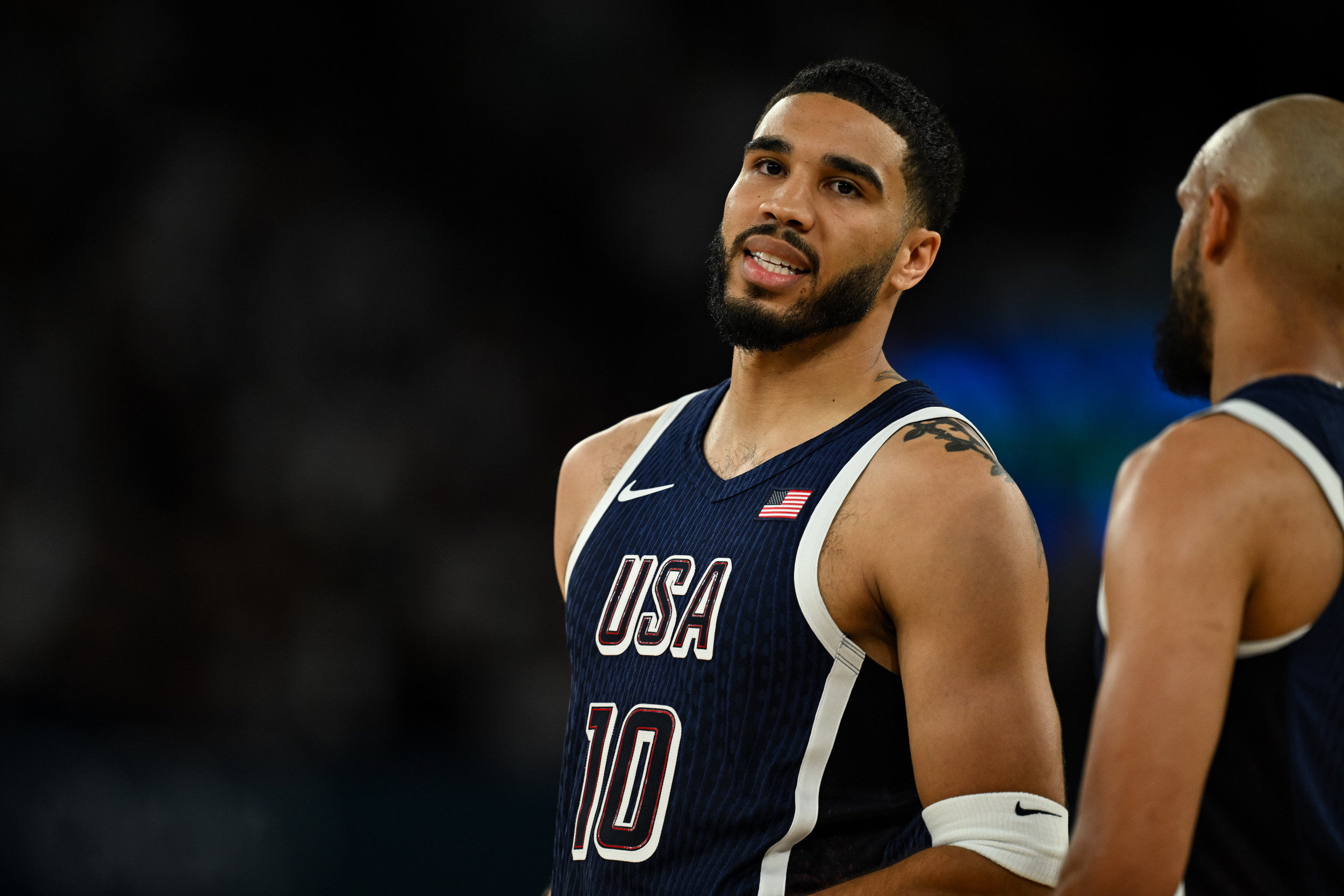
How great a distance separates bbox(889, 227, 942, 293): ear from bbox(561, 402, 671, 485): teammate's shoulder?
1.60ft

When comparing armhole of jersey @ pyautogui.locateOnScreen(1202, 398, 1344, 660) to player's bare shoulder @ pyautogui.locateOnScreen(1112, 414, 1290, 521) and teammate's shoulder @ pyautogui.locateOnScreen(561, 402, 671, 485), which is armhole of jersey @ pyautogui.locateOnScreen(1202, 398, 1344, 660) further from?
teammate's shoulder @ pyautogui.locateOnScreen(561, 402, 671, 485)

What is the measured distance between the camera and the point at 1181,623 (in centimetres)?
109

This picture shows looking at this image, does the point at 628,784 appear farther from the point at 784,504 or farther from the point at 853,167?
the point at 853,167

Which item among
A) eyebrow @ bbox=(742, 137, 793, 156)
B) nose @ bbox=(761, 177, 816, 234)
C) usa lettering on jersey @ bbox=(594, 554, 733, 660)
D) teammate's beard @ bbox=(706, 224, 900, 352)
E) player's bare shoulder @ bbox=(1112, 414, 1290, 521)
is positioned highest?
eyebrow @ bbox=(742, 137, 793, 156)

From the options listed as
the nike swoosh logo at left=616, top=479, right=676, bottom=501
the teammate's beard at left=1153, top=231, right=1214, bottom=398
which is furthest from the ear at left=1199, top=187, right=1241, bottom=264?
the nike swoosh logo at left=616, top=479, right=676, bottom=501

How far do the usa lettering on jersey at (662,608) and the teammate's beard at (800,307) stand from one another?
403mm

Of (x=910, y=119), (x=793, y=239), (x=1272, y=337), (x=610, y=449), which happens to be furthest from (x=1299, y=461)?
(x=610, y=449)

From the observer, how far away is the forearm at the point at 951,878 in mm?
1481

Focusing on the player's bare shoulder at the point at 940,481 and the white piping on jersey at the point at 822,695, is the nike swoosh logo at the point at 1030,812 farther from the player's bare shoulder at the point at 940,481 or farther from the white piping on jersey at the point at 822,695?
the player's bare shoulder at the point at 940,481

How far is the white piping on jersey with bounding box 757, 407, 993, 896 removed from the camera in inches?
62.8

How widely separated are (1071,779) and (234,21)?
5972 mm

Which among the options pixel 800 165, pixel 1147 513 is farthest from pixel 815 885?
pixel 800 165

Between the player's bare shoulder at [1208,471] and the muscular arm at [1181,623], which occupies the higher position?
the player's bare shoulder at [1208,471]

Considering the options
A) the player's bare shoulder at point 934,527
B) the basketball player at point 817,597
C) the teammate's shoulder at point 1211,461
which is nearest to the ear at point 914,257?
the basketball player at point 817,597
